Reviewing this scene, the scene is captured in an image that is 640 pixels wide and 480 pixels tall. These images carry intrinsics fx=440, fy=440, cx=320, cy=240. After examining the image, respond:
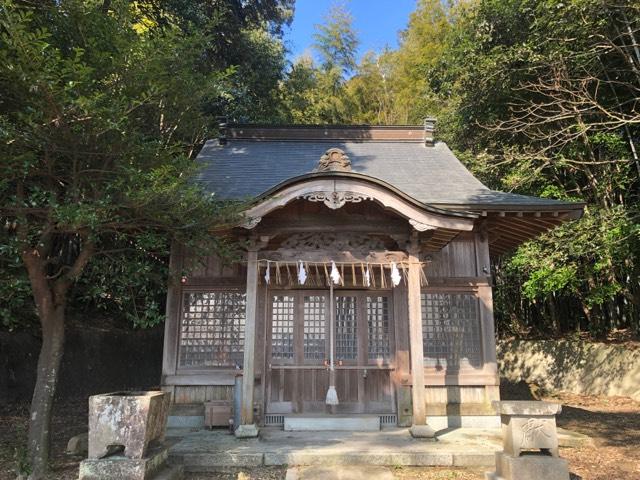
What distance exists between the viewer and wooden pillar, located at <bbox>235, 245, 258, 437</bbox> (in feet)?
20.9

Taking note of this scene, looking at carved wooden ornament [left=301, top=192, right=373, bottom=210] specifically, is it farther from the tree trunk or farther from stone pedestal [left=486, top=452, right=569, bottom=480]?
stone pedestal [left=486, top=452, right=569, bottom=480]

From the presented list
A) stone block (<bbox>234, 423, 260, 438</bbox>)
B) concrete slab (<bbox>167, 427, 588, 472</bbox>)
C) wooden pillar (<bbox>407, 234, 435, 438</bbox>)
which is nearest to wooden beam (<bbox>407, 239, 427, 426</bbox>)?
wooden pillar (<bbox>407, 234, 435, 438</bbox>)

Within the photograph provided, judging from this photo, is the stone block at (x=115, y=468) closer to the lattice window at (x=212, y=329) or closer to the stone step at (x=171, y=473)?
the stone step at (x=171, y=473)

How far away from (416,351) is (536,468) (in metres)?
2.24

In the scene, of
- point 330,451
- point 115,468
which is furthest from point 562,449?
point 115,468

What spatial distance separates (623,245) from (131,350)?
12.5 m

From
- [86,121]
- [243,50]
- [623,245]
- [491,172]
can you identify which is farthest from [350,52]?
[86,121]

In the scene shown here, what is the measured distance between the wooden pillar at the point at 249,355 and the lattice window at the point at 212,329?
109 centimetres

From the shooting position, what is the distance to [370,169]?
9.44 meters

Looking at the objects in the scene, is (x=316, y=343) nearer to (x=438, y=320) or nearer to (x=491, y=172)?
(x=438, y=320)

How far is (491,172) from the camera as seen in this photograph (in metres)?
12.3

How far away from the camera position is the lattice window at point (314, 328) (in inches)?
303

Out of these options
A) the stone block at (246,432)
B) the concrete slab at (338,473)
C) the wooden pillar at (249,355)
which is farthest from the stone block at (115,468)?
the wooden pillar at (249,355)

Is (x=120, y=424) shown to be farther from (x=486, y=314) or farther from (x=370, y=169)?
(x=370, y=169)
